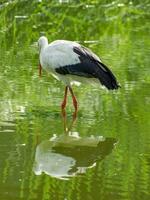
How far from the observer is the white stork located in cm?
977

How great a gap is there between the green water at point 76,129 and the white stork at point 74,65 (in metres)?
0.42

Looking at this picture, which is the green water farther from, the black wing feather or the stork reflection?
the black wing feather

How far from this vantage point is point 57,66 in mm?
10195

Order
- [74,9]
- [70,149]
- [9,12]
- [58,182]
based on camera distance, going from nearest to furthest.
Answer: [58,182]
[70,149]
[9,12]
[74,9]

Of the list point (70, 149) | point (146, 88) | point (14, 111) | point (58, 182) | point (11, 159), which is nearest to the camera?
point (58, 182)

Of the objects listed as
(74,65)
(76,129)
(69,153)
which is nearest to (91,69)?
(74,65)

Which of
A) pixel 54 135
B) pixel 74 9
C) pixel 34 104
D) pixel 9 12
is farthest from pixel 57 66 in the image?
pixel 74 9

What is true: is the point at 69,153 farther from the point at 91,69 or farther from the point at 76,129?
the point at 91,69

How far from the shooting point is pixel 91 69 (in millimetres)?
9789

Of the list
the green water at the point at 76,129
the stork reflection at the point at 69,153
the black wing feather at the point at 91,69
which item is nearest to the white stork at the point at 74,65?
the black wing feather at the point at 91,69

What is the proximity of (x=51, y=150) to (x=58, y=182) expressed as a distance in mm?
1204

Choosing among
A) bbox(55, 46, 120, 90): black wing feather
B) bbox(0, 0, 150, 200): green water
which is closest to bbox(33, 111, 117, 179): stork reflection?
bbox(0, 0, 150, 200): green water

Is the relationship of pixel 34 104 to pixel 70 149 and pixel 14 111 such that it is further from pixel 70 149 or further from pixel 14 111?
pixel 70 149

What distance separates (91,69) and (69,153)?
179 centimetres
